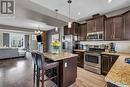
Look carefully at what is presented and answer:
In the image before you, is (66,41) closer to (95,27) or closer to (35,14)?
(95,27)

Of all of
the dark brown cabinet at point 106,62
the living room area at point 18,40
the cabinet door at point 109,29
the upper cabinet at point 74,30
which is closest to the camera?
the dark brown cabinet at point 106,62

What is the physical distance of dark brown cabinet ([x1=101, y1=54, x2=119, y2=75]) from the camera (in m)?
3.60

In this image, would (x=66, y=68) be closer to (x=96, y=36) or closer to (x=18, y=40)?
(x=96, y=36)

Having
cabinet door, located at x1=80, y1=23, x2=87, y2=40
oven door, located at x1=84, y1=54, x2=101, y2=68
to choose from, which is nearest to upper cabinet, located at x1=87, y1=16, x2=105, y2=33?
cabinet door, located at x1=80, y1=23, x2=87, y2=40

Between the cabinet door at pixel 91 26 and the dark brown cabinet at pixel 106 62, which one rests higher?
the cabinet door at pixel 91 26

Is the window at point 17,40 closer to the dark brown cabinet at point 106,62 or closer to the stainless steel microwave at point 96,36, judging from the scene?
the stainless steel microwave at point 96,36

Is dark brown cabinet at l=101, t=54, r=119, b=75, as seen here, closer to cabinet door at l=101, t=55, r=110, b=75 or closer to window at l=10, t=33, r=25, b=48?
cabinet door at l=101, t=55, r=110, b=75

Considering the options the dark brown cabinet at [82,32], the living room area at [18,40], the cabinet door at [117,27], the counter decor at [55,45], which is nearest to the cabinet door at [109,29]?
the cabinet door at [117,27]

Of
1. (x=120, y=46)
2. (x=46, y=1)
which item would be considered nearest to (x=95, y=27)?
(x=120, y=46)

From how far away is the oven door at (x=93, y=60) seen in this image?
161 inches

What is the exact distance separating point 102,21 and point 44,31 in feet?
23.9

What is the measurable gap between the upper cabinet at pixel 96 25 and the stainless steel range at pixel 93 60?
90 cm

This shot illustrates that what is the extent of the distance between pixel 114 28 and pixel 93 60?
1.62 metres

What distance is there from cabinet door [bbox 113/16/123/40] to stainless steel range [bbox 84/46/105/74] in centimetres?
90
